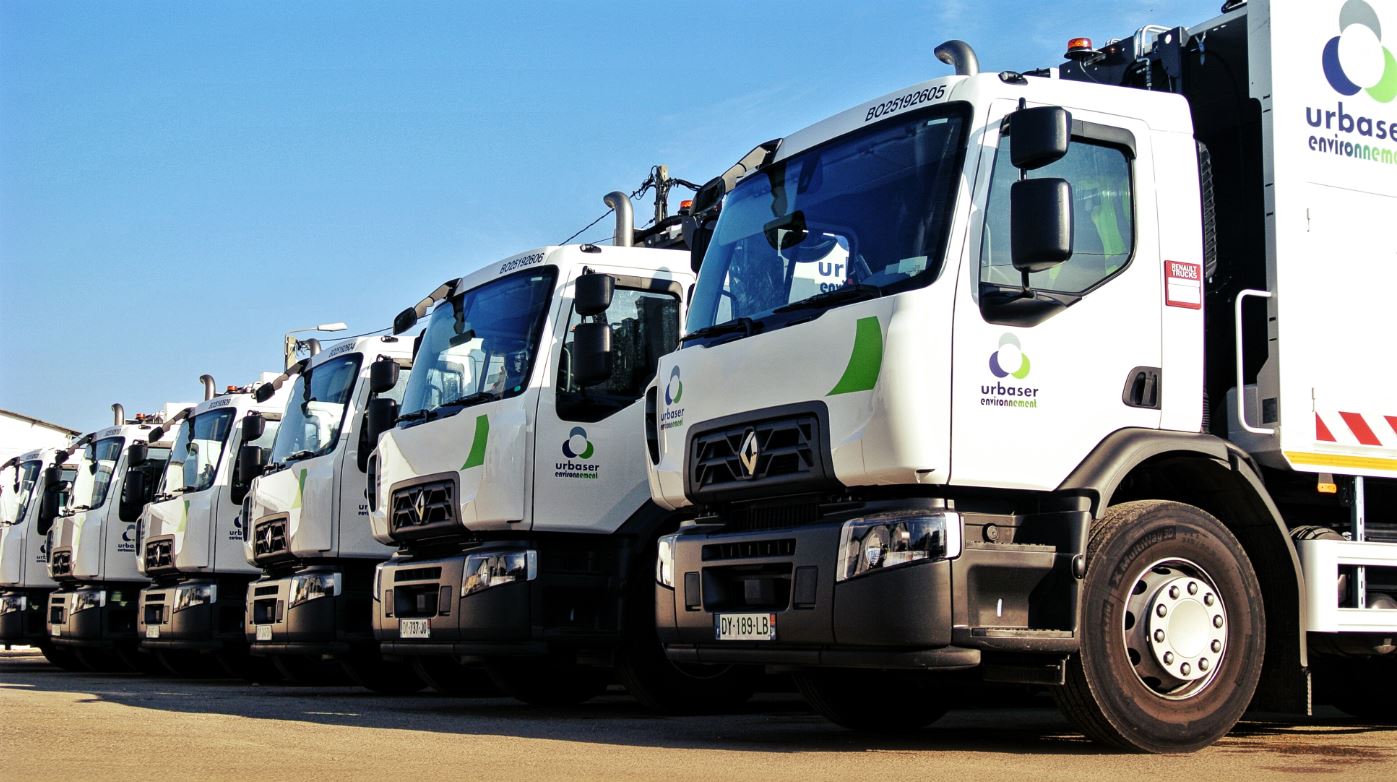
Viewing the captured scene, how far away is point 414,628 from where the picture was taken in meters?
10.3

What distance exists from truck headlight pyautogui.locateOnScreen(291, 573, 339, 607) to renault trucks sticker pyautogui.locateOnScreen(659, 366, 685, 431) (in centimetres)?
571

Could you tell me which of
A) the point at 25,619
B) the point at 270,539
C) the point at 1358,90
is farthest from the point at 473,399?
the point at 25,619

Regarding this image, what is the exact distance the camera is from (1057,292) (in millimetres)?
6758

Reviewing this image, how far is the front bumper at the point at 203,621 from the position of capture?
617 inches

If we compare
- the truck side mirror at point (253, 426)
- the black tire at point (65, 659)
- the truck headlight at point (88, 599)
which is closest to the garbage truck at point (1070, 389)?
the truck side mirror at point (253, 426)

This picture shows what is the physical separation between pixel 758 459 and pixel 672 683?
9.93ft

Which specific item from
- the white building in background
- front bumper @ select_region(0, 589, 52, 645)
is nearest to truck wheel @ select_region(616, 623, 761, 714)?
front bumper @ select_region(0, 589, 52, 645)

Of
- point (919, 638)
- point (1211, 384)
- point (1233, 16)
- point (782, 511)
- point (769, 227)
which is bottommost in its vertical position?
point (919, 638)

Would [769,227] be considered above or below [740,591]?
above

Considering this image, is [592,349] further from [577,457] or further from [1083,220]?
[1083,220]

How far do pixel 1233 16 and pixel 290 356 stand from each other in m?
31.5

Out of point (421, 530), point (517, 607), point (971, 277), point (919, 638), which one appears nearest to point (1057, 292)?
point (971, 277)

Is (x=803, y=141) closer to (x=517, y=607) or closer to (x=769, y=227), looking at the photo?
(x=769, y=227)

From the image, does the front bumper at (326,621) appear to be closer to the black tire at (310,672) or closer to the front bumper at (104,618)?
the black tire at (310,672)
